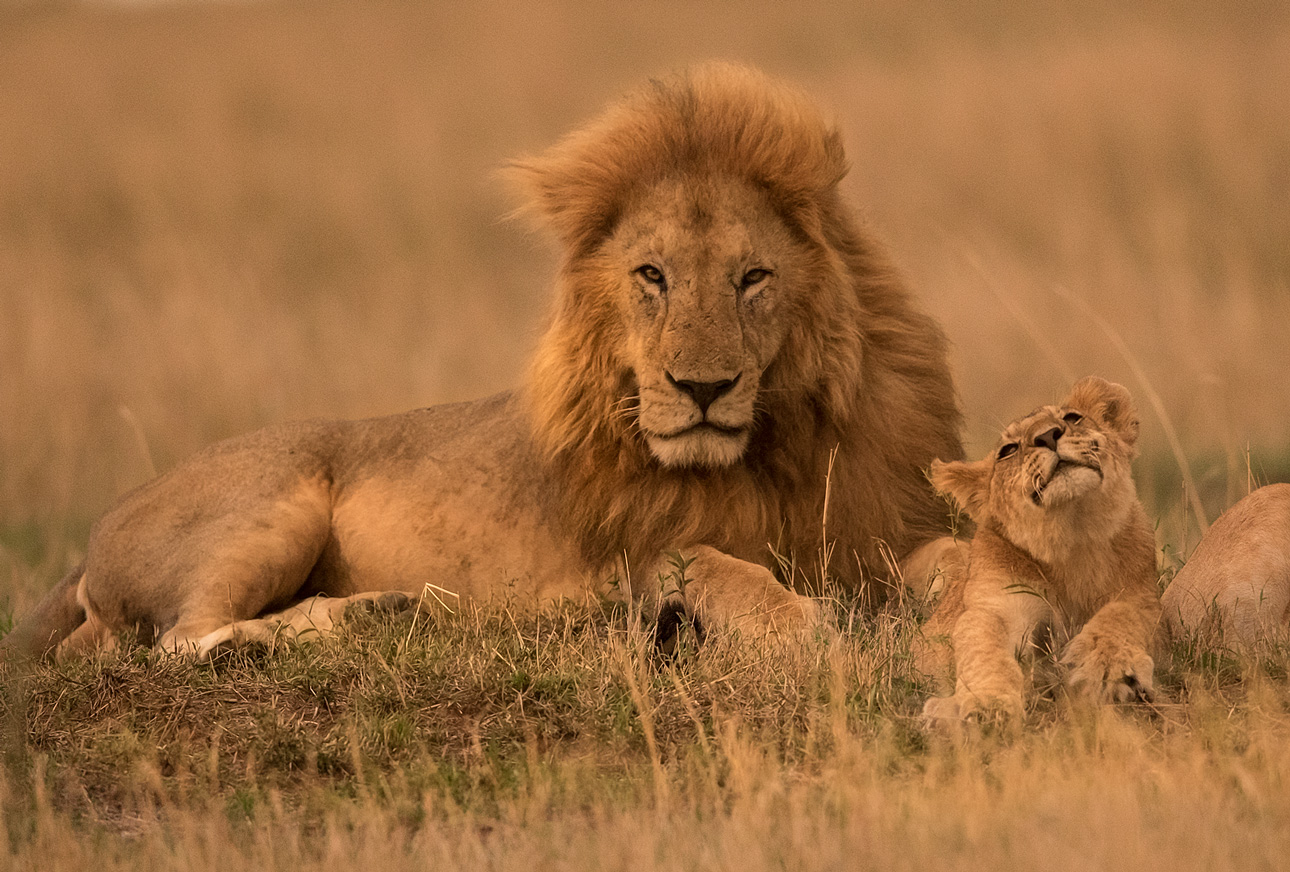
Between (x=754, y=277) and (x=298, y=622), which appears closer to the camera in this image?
(x=754, y=277)

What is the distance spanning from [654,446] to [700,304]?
1.48 feet

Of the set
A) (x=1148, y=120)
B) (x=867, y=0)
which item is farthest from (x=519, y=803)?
(x=867, y=0)

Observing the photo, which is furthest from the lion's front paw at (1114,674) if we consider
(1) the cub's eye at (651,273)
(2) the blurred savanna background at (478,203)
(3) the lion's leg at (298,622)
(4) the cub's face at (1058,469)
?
(3) the lion's leg at (298,622)

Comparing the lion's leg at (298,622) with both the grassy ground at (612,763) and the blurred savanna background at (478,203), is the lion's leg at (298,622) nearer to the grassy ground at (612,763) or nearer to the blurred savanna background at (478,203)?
Result: the grassy ground at (612,763)

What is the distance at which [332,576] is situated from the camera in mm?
6164

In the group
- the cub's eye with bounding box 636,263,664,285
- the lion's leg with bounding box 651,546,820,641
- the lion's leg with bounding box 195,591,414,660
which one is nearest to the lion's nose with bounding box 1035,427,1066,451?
the lion's leg with bounding box 651,546,820,641

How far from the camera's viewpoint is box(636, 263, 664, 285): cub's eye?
5273 millimetres

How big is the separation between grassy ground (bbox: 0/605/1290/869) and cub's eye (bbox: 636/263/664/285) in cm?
108

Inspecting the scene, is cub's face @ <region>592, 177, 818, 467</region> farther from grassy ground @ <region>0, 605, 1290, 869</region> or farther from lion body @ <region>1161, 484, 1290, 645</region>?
lion body @ <region>1161, 484, 1290, 645</region>

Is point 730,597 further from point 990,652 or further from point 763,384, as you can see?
point 990,652

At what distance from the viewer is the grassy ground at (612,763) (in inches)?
133

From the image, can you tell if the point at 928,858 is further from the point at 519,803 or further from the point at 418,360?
the point at 418,360

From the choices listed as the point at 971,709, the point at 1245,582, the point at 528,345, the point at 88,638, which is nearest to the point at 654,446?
the point at 528,345

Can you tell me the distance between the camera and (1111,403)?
456cm
